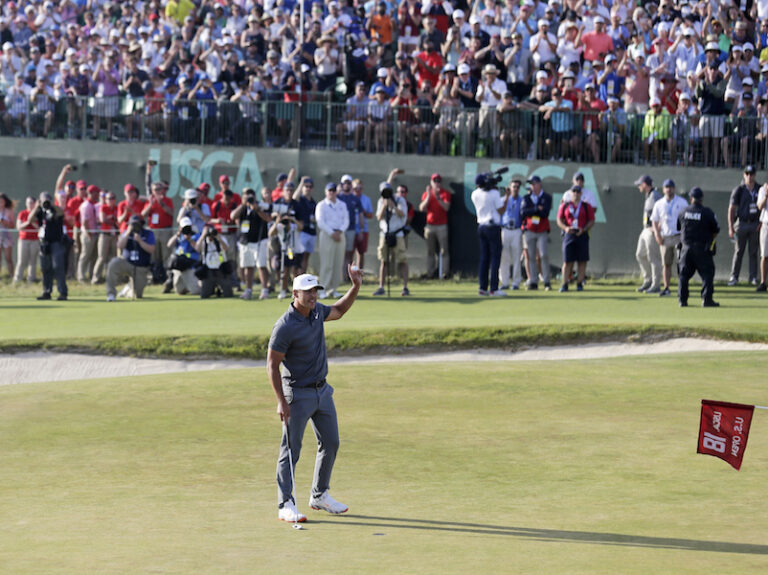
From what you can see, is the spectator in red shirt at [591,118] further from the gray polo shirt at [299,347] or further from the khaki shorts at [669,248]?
the gray polo shirt at [299,347]

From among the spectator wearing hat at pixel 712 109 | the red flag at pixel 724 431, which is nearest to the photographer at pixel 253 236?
the spectator wearing hat at pixel 712 109

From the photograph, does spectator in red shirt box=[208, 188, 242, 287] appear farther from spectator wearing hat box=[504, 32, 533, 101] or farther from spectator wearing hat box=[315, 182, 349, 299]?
spectator wearing hat box=[504, 32, 533, 101]

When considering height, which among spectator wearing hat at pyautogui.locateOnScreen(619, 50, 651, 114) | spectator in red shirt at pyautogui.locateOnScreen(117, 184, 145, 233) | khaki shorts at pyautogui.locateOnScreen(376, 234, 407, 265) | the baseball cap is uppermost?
spectator wearing hat at pyautogui.locateOnScreen(619, 50, 651, 114)

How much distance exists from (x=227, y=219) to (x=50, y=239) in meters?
3.63

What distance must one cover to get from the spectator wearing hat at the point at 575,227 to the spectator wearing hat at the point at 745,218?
2629 millimetres

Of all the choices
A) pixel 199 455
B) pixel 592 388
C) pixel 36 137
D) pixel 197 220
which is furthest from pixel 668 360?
pixel 36 137

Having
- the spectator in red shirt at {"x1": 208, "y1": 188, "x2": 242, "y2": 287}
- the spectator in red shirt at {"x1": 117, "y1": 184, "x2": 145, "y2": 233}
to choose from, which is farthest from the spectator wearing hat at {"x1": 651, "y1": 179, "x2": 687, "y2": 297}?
the spectator in red shirt at {"x1": 117, "y1": 184, "x2": 145, "y2": 233}

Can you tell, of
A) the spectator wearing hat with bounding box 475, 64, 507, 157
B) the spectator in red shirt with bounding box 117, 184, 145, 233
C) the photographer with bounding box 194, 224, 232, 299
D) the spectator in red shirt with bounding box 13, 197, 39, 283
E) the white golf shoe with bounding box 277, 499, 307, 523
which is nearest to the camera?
the white golf shoe with bounding box 277, 499, 307, 523

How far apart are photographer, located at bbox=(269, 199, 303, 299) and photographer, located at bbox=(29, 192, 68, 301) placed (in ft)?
12.6

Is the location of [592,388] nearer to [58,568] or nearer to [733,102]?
[58,568]

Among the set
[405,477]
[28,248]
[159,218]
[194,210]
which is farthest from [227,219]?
[405,477]

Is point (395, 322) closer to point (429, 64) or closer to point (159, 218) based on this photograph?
point (159, 218)

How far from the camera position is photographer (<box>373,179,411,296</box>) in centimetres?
2331

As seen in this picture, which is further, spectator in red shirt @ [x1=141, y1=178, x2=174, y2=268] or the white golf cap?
spectator in red shirt @ [x1=141, y1=178, x2=174, y2=268]
